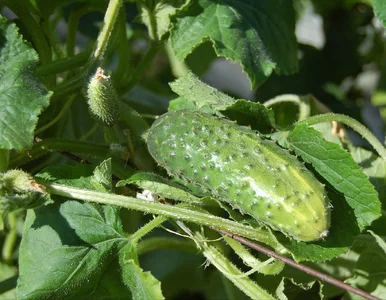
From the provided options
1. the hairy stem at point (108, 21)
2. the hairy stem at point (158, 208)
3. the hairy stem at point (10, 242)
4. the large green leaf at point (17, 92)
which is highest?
the hairy stem at point (108, 21)

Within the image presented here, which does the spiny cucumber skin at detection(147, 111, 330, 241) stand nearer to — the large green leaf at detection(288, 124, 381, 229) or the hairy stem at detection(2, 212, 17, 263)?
the large green leaf at detection(288, 124, 381, 229)

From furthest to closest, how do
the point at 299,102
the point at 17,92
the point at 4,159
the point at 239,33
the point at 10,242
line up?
1. the point at 10,242
2. the point at 299,102
3. the point at 239,33
4. the point at 4,159
5. the point at 17,92

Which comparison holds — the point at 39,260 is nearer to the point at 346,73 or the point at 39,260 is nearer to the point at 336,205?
the point at 336,205

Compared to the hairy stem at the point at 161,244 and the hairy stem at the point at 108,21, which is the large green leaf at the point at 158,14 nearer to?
the hairy stem at the point at 108,21

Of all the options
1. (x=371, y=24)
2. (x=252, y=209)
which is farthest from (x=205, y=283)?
(x=371, y=24)

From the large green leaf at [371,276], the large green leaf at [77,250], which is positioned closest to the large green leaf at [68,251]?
the large green leaf at [77,250]

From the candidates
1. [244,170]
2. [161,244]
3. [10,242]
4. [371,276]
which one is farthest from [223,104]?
[10,242]

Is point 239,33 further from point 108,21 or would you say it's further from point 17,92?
point 17,92
